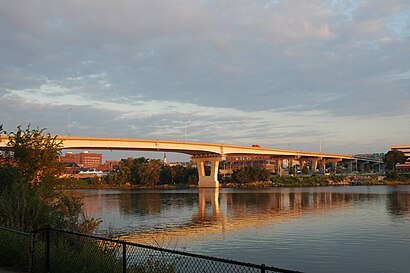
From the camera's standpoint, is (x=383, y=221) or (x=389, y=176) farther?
(x=389, y=176)

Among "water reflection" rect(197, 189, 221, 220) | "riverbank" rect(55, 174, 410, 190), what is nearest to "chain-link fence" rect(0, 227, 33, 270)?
"water reflection" rect(197, 189, 221, 220)

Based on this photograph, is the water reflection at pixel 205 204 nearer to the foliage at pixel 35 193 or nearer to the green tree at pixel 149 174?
the foliage at pixel 35 193

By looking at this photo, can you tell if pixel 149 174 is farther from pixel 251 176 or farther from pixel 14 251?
pixel 14 251

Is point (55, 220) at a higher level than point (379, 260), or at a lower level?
higher

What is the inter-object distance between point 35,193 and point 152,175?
125216 mm

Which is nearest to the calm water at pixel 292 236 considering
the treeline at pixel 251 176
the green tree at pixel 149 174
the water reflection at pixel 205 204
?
the water reflection at pixel 205 204

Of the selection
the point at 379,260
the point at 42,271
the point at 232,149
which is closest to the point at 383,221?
the point at 379,260

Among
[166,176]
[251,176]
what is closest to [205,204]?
[251,176]

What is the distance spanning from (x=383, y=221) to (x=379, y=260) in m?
17.0

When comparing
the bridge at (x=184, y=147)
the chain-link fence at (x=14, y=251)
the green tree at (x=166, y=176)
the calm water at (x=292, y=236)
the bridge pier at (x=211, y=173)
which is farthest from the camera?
the green tree at (x=166, y=176)

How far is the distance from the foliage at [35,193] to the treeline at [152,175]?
11524 cm

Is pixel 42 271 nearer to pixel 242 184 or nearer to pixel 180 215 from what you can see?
pixel 180 215

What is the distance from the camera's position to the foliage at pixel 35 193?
55.6 ft

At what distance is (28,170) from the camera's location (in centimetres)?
2764
